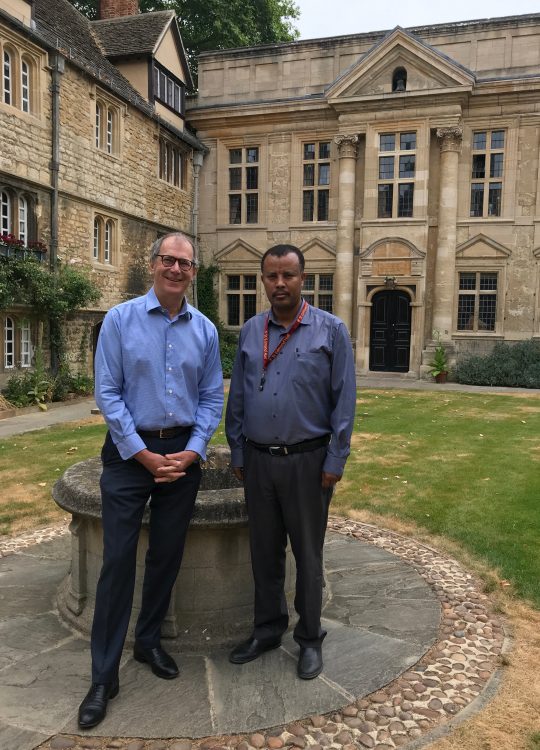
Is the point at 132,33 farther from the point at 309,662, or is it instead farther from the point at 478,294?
the point at 309,662

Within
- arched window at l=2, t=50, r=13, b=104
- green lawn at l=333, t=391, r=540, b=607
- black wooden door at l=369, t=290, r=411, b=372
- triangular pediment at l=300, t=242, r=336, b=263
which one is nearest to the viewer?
green lawn at l=333, t=391, r=540, b=607

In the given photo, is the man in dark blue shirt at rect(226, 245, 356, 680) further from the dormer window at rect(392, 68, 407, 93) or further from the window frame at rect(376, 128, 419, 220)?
the dormer window at rect(392, 68, 407, 93)

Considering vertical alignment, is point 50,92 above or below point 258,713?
above

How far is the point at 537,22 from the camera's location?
19.8 metres

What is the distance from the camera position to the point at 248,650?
11.4ft

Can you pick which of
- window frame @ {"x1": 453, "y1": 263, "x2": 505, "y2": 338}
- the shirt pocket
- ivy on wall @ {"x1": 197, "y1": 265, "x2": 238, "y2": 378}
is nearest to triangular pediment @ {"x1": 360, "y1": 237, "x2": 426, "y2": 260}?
window frame @ {"x1": 453, "y1": 263, "x2": 505, "y2": 338}

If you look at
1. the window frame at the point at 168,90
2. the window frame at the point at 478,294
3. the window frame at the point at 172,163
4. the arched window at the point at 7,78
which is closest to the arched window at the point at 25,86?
the arched window at the point at 7,78

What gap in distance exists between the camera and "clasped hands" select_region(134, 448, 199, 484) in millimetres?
3014

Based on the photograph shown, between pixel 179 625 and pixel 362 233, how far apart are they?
1971cm

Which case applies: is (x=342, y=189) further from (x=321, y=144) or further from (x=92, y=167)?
(x=92, y=167)

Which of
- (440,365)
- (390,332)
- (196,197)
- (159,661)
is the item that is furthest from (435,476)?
(196,197)

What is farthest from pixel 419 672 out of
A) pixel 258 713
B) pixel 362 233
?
pixel 362 233

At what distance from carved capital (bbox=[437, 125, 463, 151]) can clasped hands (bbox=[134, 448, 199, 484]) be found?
20.3 m

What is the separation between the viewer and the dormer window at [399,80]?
20.7 metres
